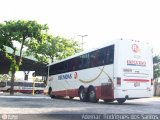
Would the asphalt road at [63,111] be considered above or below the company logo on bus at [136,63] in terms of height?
below

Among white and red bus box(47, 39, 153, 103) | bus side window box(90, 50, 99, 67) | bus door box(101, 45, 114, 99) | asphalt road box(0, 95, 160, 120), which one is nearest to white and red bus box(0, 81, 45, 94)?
white and red bus box(47, 39, 153, 103)

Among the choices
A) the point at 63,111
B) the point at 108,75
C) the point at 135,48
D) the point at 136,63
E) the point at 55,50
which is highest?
the point at 55,50

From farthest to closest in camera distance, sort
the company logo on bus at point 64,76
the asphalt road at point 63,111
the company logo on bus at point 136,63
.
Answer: the company logo on bus at point 64,76
the company logo on bus at point 136,63
the asphalt road at point 63,111

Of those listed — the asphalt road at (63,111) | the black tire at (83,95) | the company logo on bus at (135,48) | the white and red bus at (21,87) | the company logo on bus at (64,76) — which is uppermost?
the company logo on bus at (135,48)

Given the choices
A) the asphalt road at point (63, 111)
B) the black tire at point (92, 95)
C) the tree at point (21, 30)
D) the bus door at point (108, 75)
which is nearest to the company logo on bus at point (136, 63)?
the bus door at point (108, 75)

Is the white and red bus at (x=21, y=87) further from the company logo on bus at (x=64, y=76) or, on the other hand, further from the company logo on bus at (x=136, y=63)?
the company logo on bus at (x=136, y=63)

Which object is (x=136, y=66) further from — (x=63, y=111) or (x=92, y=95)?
(x=63, y=111)

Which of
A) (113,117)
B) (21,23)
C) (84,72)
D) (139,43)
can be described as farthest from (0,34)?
(113,117)

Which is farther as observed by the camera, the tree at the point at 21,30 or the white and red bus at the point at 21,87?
the white and red bus at the point at 21,87

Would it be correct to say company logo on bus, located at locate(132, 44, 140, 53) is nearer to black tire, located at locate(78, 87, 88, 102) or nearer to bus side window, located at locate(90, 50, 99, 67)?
bus side window, located at locate(90, 50, 99, 67)

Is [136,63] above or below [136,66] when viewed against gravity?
above

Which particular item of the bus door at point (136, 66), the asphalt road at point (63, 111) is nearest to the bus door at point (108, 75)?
the bus door at point (136, 66)

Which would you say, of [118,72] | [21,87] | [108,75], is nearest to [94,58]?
[108,75]

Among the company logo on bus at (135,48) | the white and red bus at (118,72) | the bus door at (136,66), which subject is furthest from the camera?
the company logo on bus at (135,48)
